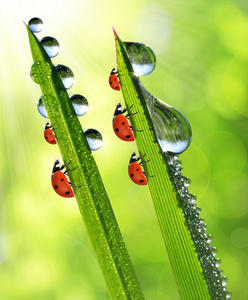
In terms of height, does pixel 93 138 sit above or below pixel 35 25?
below

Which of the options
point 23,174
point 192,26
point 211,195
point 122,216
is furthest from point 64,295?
point 192,26

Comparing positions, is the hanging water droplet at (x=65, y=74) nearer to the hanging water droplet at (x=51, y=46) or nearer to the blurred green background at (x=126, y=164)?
the hanging water droplet at (x=51, y=46)

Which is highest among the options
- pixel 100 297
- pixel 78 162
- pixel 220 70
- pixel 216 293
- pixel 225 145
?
pixel 220 70

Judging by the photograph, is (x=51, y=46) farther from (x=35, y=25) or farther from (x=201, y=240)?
(x=201, y=240)

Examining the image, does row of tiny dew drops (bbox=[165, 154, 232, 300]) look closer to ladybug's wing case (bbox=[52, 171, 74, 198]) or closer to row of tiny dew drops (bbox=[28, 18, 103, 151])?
row of tiny dew drops (bbox=[28, 18, 103, 151])

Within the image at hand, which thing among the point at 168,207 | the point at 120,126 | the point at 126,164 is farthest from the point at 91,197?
the point at 126,164

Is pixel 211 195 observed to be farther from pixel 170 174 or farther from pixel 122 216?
pixel 170 174
